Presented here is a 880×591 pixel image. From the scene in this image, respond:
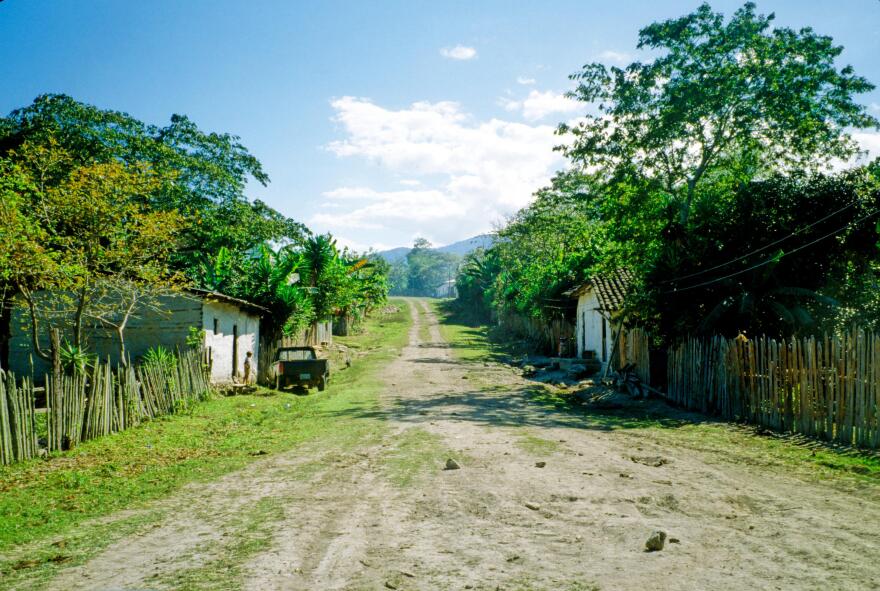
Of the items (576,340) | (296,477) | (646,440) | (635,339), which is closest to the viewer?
(296,477)

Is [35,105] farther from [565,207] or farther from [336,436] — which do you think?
[565,207]

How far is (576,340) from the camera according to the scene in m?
33.1

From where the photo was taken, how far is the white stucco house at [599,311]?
25062 millimetres

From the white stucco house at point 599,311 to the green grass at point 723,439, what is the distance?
6.37m

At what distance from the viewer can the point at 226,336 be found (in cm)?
1944

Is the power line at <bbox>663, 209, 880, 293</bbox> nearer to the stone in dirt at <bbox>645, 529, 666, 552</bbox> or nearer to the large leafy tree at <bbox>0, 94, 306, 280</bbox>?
the stone in dirt at <bbox>645, 529, 666, 552</bbox>

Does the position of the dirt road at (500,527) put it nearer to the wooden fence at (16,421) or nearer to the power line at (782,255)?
the wooden fence at (16,421)

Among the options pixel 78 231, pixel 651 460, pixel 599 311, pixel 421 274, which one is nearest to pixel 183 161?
pixel 78 231

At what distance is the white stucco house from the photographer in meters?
25.1

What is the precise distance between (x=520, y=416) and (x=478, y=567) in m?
9.49

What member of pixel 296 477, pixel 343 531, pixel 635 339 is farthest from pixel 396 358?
pixel 343 531

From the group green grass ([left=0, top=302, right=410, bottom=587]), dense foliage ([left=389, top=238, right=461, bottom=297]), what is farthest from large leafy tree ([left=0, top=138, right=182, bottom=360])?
dense foliage ([left=389, top=238, right=461, bottom=297])

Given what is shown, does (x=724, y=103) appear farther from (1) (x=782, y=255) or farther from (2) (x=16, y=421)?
(2) (x=16, y=421)

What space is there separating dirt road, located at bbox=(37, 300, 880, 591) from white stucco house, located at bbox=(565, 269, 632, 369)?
1444 centimetres
